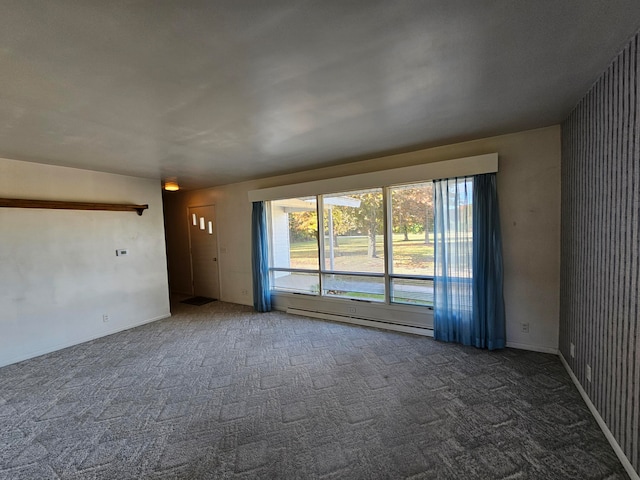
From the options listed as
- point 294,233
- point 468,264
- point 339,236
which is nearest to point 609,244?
point 468,264

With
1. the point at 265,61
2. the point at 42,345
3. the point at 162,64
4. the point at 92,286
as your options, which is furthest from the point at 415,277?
the point at 42,345

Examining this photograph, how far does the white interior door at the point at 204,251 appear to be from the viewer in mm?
6199

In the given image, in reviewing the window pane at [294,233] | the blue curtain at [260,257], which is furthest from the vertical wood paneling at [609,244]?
the blue curtain at [260,257]

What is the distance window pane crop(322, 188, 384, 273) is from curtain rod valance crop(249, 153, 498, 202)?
0.27 m

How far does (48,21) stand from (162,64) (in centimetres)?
48

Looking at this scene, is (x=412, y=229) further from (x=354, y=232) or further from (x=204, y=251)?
(x=204, y=251)

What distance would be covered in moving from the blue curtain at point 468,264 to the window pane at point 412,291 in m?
0.27

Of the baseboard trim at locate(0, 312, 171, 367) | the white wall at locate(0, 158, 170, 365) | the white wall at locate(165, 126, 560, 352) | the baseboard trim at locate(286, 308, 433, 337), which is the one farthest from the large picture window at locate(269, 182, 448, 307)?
the baseboard trim at locate(0, 312, 171, 367)

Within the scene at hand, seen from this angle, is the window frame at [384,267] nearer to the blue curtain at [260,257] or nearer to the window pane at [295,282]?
the window pane at [295,282]

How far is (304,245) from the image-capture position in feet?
16.8

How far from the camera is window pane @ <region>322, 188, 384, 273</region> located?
4305 millimetres

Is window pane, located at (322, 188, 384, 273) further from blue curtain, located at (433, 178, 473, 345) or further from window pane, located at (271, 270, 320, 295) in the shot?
blue curtain, located at (433, 178, 473, 345)

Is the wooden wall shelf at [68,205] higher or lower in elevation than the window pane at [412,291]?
higher

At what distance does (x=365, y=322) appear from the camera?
437cm
